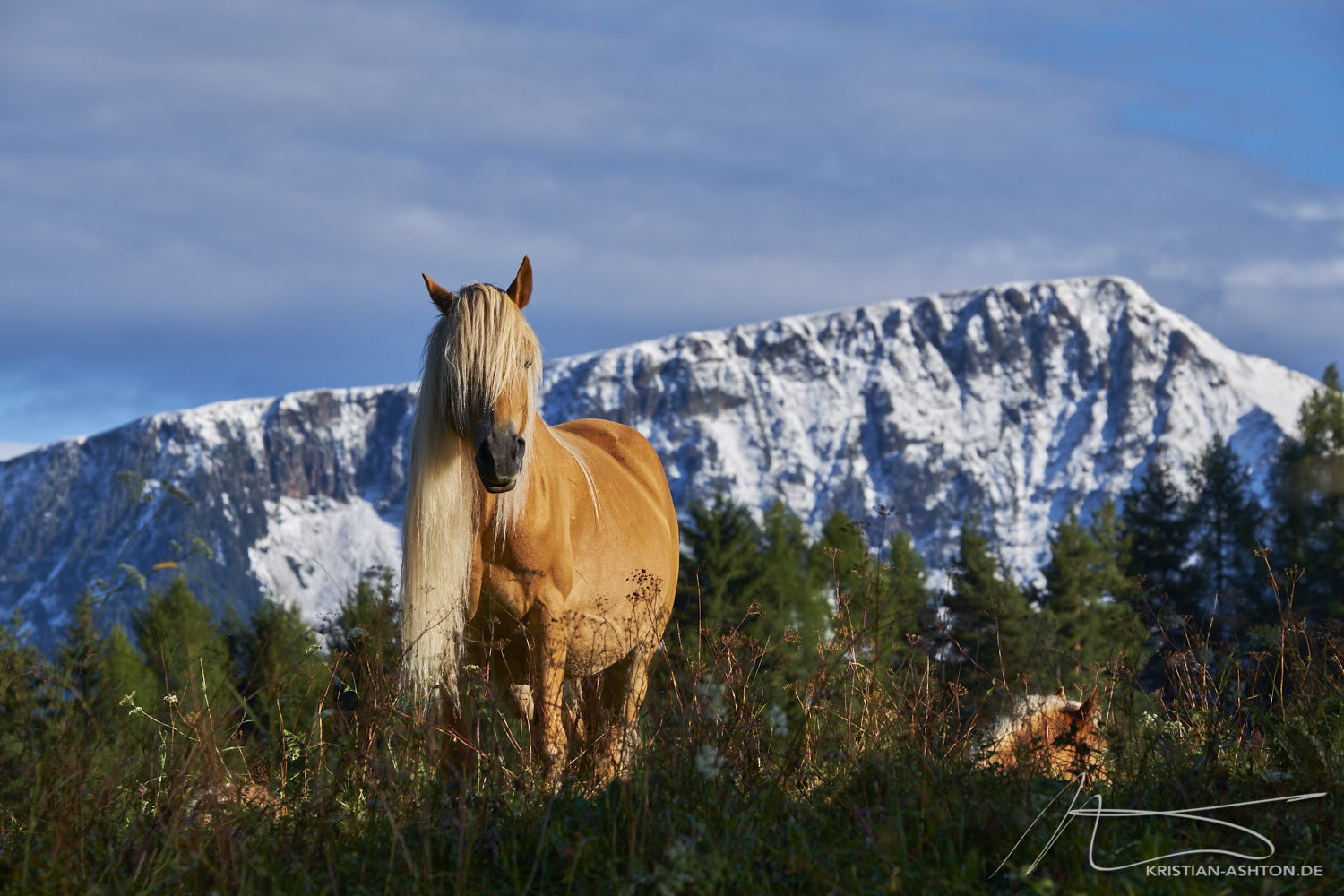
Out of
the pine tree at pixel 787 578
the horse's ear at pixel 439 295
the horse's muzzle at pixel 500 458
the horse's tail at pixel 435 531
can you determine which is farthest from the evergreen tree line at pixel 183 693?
the pine tree at pixel 787 578

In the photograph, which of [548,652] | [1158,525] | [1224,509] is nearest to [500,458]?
[548,652]

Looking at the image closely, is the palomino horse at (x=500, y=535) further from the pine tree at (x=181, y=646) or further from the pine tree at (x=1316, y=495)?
the pine tree at (x=1316, y=495)

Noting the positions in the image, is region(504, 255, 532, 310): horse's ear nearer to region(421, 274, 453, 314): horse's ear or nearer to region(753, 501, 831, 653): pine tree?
region(421, 274, 453, 314): horse's ear

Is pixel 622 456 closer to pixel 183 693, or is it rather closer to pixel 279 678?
pixel 183 693

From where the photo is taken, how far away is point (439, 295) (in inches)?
191

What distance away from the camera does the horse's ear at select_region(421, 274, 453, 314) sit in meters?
4.83

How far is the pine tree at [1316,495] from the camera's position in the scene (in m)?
36.1

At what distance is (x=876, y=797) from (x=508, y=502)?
2353 mm

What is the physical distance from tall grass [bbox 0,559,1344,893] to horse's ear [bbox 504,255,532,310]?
1.65 m

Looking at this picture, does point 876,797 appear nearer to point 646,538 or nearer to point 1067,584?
point 646,538

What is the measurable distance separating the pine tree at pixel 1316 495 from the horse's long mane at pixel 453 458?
36.4 meters

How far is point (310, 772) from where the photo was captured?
3.40 meters

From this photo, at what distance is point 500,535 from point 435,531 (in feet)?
0.98
